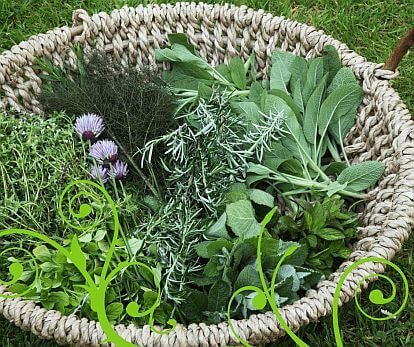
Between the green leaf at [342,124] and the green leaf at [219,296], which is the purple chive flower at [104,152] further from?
the green leaf at [342,124]

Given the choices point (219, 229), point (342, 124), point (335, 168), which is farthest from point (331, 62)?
point (219, 229)

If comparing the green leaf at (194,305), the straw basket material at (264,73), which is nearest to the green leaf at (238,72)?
the straw basket material at (264,73)

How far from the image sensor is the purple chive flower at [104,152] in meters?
1.55

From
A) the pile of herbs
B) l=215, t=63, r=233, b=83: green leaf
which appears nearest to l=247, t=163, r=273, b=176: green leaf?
the pile of herbs

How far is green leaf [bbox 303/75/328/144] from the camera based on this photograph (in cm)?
165

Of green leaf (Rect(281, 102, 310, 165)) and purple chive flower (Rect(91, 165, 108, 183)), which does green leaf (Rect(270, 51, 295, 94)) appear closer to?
green leaf (Rect(281, 102, 310, 165))

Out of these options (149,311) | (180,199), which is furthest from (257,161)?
(149,311)

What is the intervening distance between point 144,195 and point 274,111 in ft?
1.21

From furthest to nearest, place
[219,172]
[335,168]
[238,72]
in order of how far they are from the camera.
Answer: [238,72]
[335,168]
[219,172]

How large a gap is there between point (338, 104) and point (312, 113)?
0.07 meters

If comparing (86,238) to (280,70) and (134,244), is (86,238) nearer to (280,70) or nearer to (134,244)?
(134,244)

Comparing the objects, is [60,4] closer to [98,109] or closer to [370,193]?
[98,109]

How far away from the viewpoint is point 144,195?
158 centimetres

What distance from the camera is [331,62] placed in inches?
66.9
